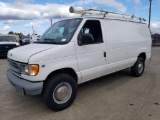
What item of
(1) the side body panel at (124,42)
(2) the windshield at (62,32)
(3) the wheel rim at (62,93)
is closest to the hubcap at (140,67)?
(1) the side body panel at (124,42)

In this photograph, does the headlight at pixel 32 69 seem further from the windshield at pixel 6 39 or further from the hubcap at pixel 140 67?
the windshield at pixel 6 39

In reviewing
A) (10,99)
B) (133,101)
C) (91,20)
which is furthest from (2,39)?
(133,101)

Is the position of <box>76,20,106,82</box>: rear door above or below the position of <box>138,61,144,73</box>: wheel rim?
above

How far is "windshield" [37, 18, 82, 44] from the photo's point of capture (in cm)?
402

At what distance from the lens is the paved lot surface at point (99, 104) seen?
3.62 m

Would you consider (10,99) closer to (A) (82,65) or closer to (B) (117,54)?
(A) (82,65)

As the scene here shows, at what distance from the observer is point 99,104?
416 centimetres

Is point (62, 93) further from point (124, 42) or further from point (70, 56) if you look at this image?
point (124, 42)

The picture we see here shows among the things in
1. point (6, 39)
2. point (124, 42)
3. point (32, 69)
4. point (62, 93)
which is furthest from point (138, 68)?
point (6, 39)

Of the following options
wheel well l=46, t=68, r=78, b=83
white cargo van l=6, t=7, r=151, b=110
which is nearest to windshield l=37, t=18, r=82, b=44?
white cargo van l=6, t=7, r=151, b=110

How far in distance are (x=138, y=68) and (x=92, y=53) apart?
9.75 ft

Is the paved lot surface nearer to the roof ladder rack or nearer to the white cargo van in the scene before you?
the white cargo van

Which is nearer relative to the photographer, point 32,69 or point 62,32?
point 32,69

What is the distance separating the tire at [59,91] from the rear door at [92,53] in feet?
1.57
